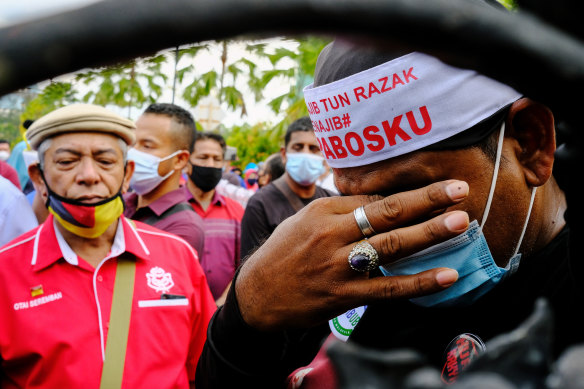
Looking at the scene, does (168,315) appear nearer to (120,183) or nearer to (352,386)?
(120,183)

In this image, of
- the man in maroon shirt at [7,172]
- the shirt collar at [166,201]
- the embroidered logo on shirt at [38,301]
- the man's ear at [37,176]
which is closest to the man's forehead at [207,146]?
the shirt collar at [166,201]

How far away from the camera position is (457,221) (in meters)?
1.30

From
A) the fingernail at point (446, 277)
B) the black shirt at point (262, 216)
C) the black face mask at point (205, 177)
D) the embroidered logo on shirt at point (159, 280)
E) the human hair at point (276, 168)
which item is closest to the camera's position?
the fingernail at point (446, 277)

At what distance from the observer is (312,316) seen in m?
1.55

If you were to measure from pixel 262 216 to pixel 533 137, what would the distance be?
3332mm

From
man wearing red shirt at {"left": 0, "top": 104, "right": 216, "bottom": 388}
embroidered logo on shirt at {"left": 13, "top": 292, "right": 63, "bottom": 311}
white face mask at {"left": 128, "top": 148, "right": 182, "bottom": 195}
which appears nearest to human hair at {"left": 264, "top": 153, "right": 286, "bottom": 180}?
white face mask at {"left": 128, "top": 148, "right": 182, "bottom": 195}

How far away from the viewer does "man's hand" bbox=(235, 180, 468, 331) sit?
1352 mm

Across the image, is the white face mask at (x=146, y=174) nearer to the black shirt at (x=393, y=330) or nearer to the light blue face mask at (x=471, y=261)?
the black shirt at (x=393, y=330)

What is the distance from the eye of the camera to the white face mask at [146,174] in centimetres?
465

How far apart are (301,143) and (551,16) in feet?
17.9

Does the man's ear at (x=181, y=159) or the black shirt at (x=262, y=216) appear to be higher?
the man's ear at (x=181, y=159)

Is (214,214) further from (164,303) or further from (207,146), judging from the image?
(164,303)

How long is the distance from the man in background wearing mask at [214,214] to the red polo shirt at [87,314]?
4.86ft

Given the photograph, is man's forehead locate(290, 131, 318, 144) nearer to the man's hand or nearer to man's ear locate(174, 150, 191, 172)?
man's ear locate(174, 150, 191, 172)
